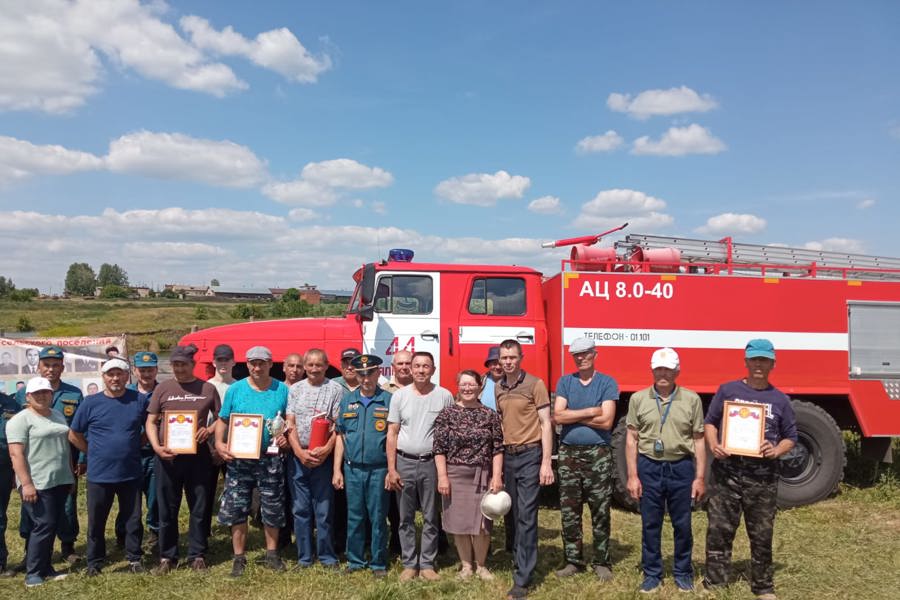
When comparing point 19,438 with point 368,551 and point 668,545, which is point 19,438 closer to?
point 368,551

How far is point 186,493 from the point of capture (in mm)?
5164

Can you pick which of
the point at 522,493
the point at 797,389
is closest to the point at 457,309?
the point at 522,493

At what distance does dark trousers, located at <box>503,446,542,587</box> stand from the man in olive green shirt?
708mm

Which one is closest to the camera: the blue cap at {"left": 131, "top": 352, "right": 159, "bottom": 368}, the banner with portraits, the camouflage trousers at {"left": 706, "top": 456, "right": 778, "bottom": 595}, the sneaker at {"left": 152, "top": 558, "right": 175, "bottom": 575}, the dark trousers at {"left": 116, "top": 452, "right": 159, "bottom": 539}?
the camouflage trousers at {"left": 706, "top": 456, "right": 778, "bottom": 595}

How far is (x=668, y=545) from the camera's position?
587 centimetres

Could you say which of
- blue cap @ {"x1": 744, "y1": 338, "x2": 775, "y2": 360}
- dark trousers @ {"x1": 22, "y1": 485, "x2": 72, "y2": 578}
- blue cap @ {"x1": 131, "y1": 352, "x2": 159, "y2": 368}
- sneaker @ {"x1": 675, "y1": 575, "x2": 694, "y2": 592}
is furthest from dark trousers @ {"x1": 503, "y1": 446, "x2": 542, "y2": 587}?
dark trousers @ {"x1": 22, "y1": 485, "x2": 72, "y2": 578}

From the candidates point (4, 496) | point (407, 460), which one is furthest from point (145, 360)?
point (407, 460)

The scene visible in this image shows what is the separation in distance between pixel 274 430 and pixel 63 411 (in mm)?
2257

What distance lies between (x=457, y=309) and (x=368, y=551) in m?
2.63

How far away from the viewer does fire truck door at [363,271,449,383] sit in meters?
6.86

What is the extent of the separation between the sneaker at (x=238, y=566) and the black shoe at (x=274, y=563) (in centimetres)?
18

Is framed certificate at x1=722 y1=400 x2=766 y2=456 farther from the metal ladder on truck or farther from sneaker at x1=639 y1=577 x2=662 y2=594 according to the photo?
the metal ladder on truck

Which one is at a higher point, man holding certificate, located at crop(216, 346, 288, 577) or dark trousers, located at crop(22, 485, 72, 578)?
man holding certificate, located at crop(216, 346, 288, 577)

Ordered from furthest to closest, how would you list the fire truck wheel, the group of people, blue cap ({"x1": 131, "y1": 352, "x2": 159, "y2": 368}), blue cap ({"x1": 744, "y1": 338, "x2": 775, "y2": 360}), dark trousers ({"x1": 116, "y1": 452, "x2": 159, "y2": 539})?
the fire truck wheel
dark trousers ({"x1": 116, "y1": 452, "x2": 159, "y2": 539})
blue cap ({"x1": 131, "y1": 352, "x2": 159, "y2": 368})
the group of people
blue cap ({"x1": 744, "y1": 338, "x2": 775, "y2": 360})
